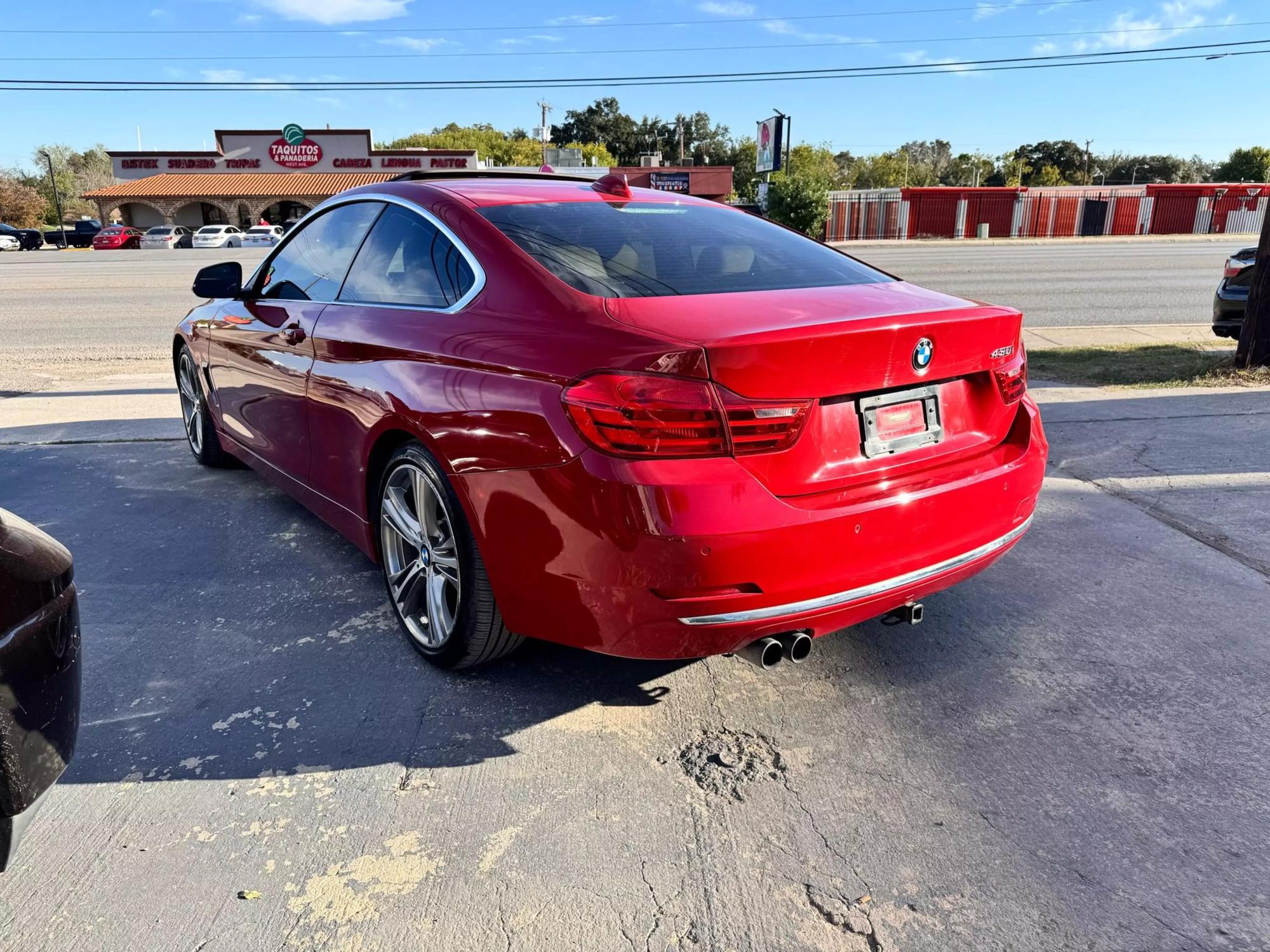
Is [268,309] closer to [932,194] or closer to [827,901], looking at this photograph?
[827,901]

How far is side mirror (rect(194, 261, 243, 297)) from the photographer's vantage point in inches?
176

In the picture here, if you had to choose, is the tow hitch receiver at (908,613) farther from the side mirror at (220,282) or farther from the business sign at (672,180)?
the business sign at (672,180)

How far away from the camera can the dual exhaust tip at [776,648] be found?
2518 millimetres

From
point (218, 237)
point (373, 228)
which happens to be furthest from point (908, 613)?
point (218, 237)

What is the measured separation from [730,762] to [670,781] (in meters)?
0.21

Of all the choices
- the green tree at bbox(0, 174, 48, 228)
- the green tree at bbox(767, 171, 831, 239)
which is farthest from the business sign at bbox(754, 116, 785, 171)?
the green tree at bbox(0, 174, 48, 228)

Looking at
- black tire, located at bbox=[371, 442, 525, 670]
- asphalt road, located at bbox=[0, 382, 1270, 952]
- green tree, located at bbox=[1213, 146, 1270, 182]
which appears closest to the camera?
asphalt road, located at bbox=[0, 382, 1270, 952]

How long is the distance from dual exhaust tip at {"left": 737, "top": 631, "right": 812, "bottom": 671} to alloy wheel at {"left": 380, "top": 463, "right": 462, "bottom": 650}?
97cm

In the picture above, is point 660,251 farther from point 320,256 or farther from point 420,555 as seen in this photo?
point 320,256

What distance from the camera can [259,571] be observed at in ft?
13.2

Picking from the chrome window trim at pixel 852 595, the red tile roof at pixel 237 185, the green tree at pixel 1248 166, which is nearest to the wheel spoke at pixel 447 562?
the chrome window trim at pixel 852 595

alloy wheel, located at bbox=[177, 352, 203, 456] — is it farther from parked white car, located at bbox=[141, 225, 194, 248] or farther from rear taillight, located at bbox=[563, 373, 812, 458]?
parked white car, located at bbox=[141, 225, 194, 248]

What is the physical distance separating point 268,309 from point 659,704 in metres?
2.63

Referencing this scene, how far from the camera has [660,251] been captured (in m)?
3.16
